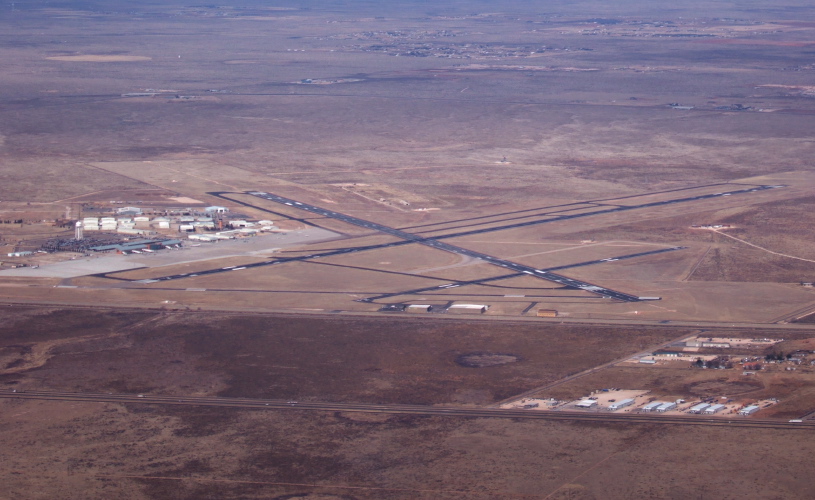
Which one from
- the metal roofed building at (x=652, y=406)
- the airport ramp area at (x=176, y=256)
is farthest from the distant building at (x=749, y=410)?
the airport ramp area at (x=176, y=256)

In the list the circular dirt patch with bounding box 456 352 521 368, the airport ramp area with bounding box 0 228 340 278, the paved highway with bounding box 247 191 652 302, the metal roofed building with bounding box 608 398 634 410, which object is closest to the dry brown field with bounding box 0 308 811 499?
the circular dirt patch with bounding box 456 352 521 368

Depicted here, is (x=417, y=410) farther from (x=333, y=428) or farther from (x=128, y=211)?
(x=128, y=211)

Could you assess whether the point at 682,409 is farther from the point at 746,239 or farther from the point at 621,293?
the point at 746,239

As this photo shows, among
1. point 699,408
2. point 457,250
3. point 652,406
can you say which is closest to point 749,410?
point 699,408

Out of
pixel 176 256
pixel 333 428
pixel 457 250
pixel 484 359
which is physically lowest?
pixel 333 428

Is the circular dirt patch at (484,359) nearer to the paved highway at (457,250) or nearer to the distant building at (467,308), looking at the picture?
the distant building at (467,308)

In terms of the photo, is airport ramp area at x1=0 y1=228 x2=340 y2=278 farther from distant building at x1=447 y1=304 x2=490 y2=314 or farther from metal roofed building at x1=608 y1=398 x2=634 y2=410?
metal roofed building at x1=608 y1=398 x2=634 y2=410
